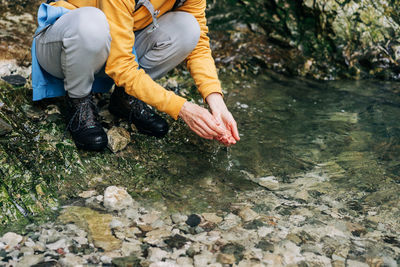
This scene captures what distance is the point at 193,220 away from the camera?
2.26m

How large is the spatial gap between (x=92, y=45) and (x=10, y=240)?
3.74 ft

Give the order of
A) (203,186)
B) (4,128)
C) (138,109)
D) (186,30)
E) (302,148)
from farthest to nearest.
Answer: (302,148) < (138,109) < (186,30) < (203,186) < (4,128)

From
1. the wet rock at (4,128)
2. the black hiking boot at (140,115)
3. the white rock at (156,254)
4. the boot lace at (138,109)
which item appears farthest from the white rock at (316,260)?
the wet rock at (4,128)

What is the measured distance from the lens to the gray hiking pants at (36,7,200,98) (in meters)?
2.26

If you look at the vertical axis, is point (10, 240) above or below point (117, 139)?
below

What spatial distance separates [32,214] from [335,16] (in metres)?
4.20

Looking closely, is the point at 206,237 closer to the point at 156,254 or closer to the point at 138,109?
the point at 156,254

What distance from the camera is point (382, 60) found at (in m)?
4.77

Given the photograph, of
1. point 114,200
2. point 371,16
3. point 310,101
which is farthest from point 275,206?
point 371,16

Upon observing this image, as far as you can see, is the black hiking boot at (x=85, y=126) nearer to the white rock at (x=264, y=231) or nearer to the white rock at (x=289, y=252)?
the white rock at (x=264, y=231)

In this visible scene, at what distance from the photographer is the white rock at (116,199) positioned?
2287mm

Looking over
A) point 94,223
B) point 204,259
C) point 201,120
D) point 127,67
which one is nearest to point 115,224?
point 94,223

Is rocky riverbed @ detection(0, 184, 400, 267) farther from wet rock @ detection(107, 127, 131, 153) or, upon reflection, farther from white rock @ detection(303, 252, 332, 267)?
wet rock @ detection(107, 127, 131, 153)

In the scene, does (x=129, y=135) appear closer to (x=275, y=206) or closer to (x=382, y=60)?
(x=275, y=206)
